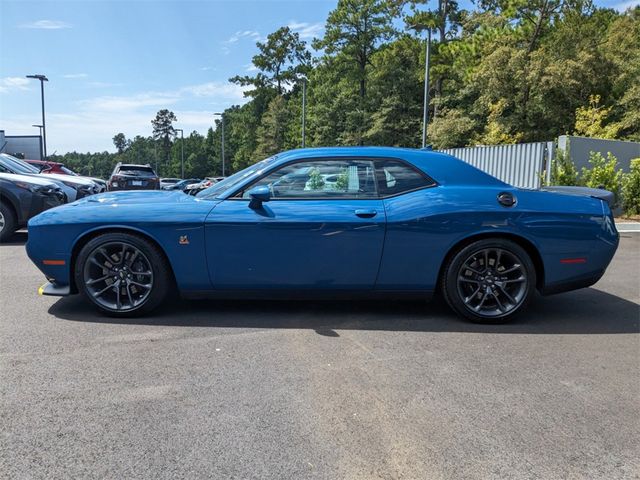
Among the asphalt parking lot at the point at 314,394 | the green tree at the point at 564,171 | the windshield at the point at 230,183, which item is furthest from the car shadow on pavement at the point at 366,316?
the green tree at the point at 564,171

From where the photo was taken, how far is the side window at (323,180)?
4.22 metres

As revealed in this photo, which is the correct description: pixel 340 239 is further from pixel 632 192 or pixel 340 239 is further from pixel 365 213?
pixel 632 192

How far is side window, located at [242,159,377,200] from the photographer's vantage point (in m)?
4.22

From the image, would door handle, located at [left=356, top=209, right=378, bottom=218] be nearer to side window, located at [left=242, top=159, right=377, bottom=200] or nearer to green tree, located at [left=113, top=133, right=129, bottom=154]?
side window, located at [left=242, top=159, right=377, bottom=200]

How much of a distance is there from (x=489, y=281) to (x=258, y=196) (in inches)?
79.9

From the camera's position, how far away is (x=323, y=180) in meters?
4.27

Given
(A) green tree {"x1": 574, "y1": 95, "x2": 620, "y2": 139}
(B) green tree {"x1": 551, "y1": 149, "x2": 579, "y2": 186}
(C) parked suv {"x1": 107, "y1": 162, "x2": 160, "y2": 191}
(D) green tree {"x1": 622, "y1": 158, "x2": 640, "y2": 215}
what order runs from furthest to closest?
(A) green tree {"x1": 574, "y1": 95, "x2": 620, "y2": 139}, (C) parked suv {"x1": 107, "y1": 162, "x2": 160, "y2": 191}, (D) green tree {"x1": 622, "y1": 158, "x2": 640, "y2": 215}, (B) green tree {"x1": 551, "y1": 149, "x2": 579, "y2": 186}

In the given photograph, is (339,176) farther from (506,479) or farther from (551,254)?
(506,479)

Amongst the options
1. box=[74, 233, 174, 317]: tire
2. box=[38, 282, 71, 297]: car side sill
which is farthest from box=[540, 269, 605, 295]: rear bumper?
box=[38, 282, 71, 297]: car side sill

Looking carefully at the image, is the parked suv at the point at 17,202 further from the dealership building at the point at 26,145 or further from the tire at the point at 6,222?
the dealership building at the point at 26,145

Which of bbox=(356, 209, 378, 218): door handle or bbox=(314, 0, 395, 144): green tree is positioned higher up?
bbox=(314, 0, 395, 144): green tree

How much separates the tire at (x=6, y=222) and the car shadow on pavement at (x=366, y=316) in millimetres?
4535

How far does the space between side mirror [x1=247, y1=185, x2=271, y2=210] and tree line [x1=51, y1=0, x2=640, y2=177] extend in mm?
23133

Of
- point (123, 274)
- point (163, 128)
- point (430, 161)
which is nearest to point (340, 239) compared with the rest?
point (430, 161)
